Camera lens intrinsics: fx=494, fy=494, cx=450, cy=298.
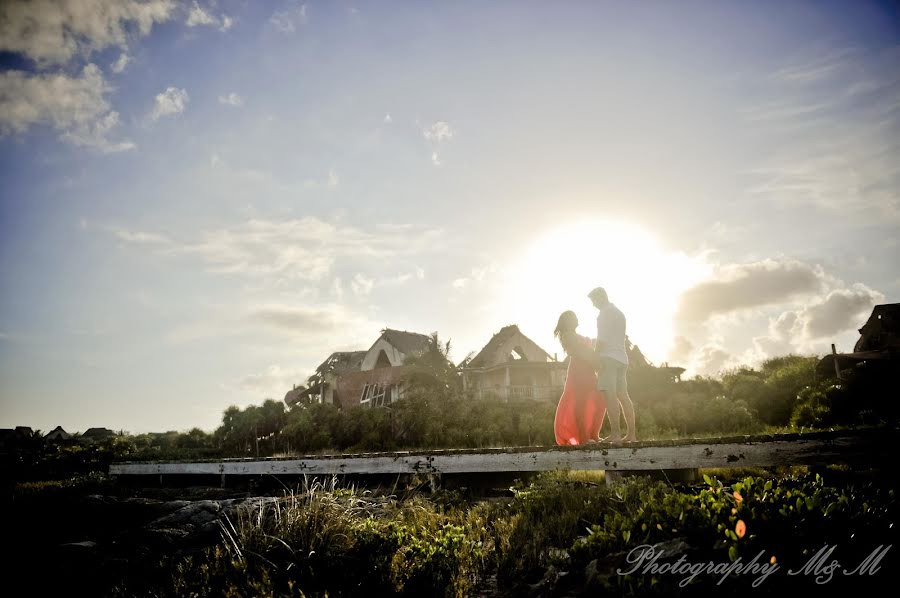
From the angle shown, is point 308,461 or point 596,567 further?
point 308,461

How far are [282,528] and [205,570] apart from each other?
2.34 ft

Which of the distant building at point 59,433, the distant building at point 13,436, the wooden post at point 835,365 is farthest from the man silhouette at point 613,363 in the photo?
the distant building at point 59,433

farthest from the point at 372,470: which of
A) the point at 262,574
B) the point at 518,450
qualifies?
the point at 262,574

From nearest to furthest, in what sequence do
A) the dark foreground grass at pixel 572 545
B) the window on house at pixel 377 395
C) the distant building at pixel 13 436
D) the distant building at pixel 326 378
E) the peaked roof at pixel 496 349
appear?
1. the dark foreground grass at pixel 572 545
2. the distant building at pixel 13 436
3. the window on house at pixel 377 395
4. the peaked roof at pixel 496 349
5. the distant building at pixel 326 378

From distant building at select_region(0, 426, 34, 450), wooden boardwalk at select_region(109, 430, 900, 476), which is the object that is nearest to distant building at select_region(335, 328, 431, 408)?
distant building at select_region(0, 426, 34, 450)

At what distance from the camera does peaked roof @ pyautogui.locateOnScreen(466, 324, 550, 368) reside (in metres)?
33.7

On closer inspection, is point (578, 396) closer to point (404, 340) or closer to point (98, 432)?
point (404, 340)

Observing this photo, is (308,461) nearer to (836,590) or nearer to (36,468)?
(836,590)

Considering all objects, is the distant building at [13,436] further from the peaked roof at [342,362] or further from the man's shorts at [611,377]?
the man's shorts at [611,377]

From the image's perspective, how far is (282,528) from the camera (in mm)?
4762

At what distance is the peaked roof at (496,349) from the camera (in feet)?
111

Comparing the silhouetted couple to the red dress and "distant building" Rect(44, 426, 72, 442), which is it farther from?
"distant building" Rect(44, 426, 72, 442)

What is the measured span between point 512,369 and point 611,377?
2523 cm

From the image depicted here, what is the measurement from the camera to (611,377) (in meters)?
7.13
